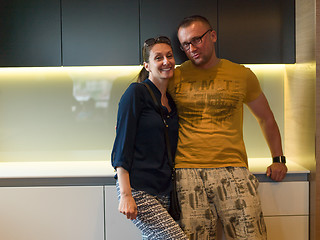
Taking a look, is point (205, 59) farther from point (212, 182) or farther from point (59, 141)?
point (59, 141)

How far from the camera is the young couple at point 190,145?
1947mm

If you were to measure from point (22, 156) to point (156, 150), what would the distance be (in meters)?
1.56

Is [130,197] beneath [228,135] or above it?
beneath

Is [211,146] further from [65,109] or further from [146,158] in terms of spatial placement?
[65,109]

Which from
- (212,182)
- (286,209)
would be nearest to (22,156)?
(212,182)

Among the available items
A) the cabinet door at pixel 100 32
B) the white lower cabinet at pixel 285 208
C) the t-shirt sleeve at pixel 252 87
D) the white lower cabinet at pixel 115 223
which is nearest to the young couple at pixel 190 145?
the t-shirt sleeve at pixel 252 87

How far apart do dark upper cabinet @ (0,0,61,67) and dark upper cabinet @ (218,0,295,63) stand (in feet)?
3.55

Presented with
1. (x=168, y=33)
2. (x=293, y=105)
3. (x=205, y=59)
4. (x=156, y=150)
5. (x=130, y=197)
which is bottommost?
(x=130, y=197)

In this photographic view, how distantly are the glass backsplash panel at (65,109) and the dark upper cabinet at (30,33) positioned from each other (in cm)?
36

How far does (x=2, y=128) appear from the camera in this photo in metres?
3.15

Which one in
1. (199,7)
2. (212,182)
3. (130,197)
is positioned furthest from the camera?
(199,7)

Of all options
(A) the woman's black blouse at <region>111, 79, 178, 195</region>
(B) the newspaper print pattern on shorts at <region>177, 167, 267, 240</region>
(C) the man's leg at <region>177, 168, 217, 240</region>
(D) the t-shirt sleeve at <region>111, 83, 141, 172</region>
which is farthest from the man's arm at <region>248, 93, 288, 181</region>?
(D) the t-shirt sleeve at <region>111, 83, 141, 172</region>

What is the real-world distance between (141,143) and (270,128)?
2.86 ft

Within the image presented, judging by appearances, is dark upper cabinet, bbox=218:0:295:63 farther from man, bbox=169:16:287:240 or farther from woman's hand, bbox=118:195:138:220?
woman's hand, bbox=118:195:138:220
